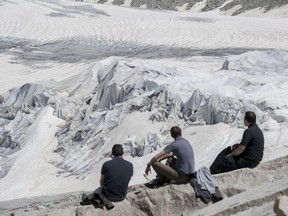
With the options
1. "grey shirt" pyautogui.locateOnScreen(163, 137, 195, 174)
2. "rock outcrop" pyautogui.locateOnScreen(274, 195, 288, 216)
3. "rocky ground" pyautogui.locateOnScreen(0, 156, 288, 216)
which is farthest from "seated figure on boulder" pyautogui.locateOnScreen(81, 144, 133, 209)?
"rock outcrop" pyautogui.locateOnScreen(274, 195, 288, 216)

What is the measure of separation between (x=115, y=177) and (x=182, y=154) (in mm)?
1046

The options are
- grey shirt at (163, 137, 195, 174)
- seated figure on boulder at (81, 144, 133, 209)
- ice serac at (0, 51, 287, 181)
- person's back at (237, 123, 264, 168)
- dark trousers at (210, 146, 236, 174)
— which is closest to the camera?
seated figure on boulder at (81, 144, 133, 209)

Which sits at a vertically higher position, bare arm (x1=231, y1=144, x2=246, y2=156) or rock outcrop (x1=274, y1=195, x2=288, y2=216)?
rock outcrop (x1=274, y1=195, x2=288, y2=216)

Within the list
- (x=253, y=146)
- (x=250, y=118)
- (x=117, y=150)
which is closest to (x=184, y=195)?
(x=117, y=150)

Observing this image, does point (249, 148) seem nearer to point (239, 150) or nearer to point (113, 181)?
point (239, 150)

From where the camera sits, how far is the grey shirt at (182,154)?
797 cm

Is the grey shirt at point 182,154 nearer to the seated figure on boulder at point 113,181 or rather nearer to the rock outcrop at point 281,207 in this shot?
the seated figure on boulder at point 113,181

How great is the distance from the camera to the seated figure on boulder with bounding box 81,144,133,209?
298 inches

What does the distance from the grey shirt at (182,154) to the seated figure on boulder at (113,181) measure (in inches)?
28.4

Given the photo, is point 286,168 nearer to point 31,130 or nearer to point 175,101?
point 175,101

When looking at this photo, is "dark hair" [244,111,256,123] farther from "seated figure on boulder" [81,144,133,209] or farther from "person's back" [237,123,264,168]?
"seated figure on boulder" [81,144,133,209]

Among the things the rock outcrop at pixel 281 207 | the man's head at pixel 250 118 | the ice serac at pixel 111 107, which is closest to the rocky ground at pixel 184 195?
the man's head at pixel 250 118

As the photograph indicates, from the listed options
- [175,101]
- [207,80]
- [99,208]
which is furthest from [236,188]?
[207,80]

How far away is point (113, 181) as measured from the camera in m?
7.56
